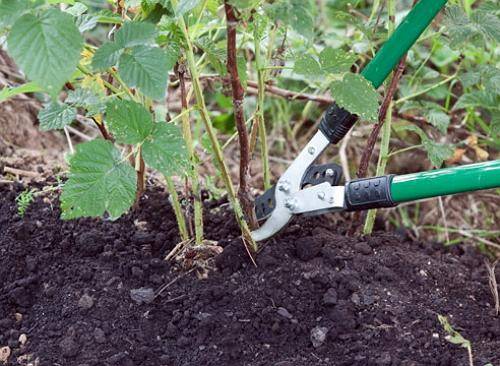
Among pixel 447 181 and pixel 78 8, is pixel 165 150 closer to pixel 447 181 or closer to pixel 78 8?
pixel 78 8

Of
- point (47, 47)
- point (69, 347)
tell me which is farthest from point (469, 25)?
point (69, 347)

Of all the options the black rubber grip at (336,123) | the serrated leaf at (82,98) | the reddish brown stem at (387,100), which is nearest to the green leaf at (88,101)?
the serrated leaf at (82,98)

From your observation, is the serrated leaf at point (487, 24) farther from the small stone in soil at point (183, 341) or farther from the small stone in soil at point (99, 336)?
the small stone in soil at point (99, 336)

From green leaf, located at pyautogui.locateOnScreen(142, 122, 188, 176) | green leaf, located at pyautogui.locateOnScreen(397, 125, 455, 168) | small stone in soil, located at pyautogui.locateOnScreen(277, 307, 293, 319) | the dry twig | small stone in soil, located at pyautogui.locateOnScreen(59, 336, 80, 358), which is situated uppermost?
green leaf, located at pyautogui.locateOnScreen(142, 122, 188, 176)

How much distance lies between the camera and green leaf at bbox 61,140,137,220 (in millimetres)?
1151

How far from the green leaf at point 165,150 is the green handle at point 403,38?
439mm

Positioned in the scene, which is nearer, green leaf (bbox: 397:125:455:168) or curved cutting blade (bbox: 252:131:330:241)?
curved cutting blade (bbox: 252:131:330:241)

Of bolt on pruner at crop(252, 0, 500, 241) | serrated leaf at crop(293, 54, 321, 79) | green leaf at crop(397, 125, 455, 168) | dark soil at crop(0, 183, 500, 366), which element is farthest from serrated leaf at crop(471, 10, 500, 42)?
dark soil at crop(0, 183, 500, 366)

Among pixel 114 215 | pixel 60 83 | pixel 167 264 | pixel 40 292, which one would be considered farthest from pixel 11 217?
pixel 60 83

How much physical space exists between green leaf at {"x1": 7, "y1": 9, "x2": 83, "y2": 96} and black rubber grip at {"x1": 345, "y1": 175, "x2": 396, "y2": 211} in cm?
58

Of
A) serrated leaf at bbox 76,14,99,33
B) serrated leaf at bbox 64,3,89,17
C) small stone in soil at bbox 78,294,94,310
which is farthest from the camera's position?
small stone in soil at bbox 78,294,94,310

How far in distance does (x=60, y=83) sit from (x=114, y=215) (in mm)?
222

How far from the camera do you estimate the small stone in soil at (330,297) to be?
4.68 feet

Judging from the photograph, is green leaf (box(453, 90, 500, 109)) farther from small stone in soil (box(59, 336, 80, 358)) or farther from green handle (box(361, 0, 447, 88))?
small stone in soil (box(59, 336, 80, 358))
